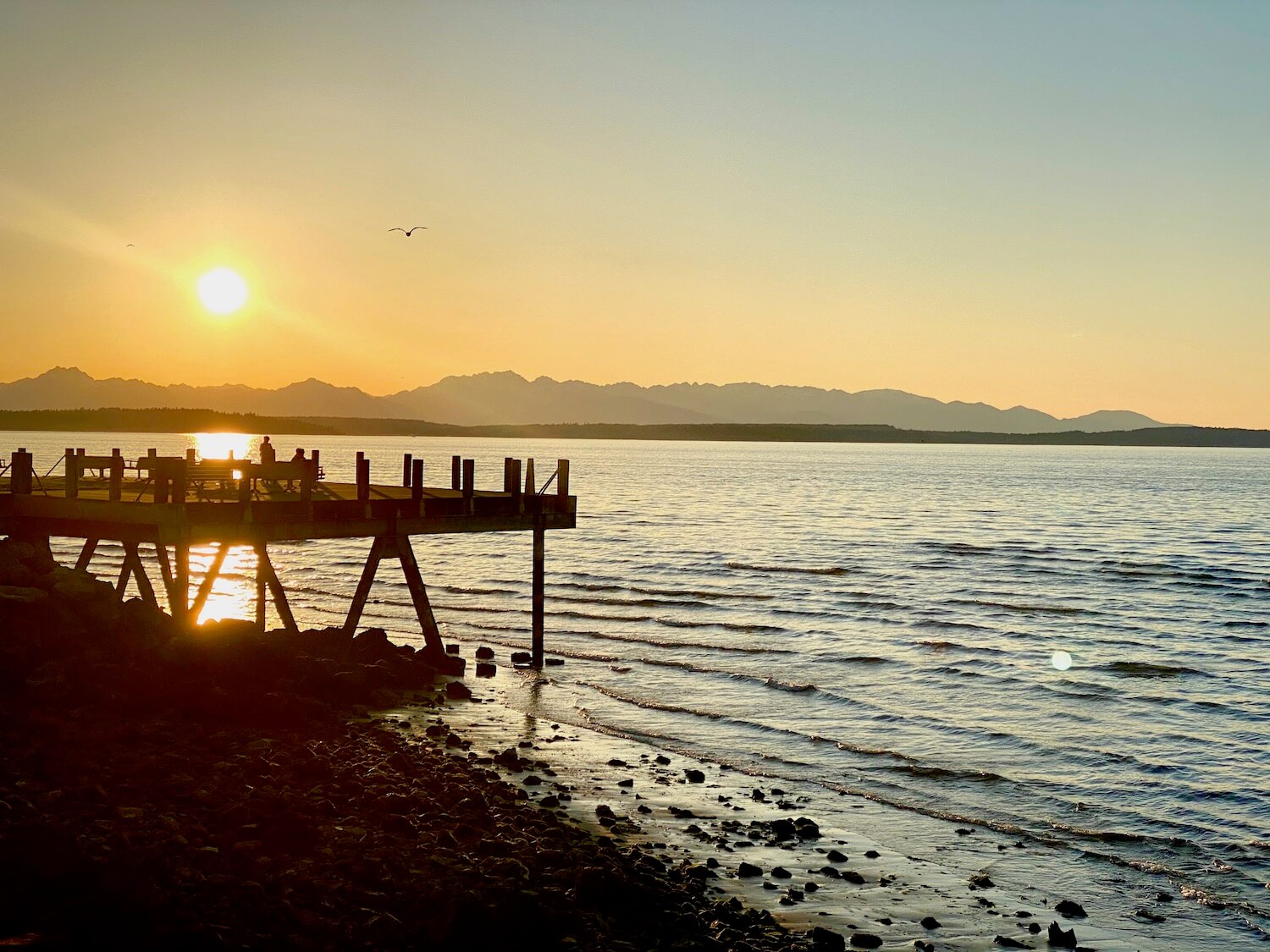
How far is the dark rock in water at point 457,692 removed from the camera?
20.1 metres

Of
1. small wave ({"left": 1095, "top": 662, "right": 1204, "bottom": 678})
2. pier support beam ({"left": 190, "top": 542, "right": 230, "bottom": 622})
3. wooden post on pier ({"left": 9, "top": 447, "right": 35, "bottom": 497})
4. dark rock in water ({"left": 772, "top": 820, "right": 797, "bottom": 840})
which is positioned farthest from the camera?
small wave ({"left": 1095, "top": 662, "right": 1204, "bottom": 678})

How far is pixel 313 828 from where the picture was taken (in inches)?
422

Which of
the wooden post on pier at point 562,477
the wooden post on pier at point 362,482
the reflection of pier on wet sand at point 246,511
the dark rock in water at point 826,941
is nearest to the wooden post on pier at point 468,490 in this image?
the reflection of pier on wet sand at point 246,511

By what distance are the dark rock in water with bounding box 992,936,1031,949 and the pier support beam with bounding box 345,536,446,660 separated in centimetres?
1394

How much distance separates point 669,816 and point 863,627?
62.2ft

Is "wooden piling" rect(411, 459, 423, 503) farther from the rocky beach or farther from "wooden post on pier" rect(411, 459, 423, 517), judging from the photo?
the rocky beach

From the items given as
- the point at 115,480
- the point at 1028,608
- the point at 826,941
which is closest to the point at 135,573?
the point at 115,480

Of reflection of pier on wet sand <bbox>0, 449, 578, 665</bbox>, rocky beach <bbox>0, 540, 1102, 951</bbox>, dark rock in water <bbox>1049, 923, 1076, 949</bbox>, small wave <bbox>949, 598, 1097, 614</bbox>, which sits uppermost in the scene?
reflection of pier on wet sand <bbox>0, 449, 578, 665</bbox>

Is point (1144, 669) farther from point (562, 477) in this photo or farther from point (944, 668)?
point (562, 477)

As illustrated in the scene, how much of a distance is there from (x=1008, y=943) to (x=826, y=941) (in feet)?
6.78

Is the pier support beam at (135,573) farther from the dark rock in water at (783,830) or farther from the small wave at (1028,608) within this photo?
the small wave at (1028,608)

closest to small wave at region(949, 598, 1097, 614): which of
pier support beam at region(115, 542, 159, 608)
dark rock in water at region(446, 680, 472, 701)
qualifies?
dark rock in water at region(446, 680, 472, 701)

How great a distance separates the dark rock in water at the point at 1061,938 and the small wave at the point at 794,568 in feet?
110

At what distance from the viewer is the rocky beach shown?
8.68 meters
